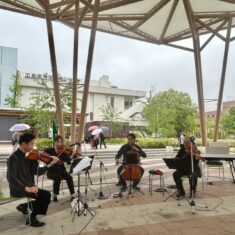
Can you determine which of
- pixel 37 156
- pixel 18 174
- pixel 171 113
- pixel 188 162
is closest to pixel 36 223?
pixel 18 174

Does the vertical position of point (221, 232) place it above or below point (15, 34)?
below

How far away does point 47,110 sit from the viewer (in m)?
24.5

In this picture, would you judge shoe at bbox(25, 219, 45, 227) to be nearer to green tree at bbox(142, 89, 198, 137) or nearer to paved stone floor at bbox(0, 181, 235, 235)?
paved stone floor at bbox(0, 181, 235, 235)

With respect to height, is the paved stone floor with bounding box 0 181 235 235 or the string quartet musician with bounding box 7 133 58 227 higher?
the string quartet musician with bounding box 7 133 58 227

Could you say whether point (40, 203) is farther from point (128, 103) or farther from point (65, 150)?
point (128, 103)

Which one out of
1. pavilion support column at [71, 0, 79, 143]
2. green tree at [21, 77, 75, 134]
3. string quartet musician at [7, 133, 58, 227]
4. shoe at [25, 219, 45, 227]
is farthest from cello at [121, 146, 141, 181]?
green tree at [21, 77, 75, 134]

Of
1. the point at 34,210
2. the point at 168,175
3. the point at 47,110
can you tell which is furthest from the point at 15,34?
the point at 34,210

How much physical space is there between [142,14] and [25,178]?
1425 cm

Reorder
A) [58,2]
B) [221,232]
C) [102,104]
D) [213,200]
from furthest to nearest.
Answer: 1. [102,104]
2. [58,2]
3. [213,200]
4. [221,232]

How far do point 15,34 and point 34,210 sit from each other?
208ft

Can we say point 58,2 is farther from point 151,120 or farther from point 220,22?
point 151,120

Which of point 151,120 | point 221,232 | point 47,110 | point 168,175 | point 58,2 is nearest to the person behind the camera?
point 221,232

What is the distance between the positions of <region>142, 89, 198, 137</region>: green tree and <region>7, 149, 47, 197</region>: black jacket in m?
34.5

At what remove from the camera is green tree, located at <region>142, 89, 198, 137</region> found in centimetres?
4037
